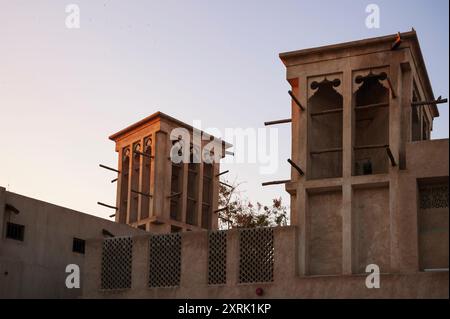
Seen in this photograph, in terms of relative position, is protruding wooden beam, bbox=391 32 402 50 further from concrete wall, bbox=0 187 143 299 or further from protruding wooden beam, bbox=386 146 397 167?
concrete wall, bbox=0 187 143 299

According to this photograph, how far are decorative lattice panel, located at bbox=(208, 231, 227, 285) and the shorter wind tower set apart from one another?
29.9ft

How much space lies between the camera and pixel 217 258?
20188mm

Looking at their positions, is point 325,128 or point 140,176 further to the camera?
point 140,176

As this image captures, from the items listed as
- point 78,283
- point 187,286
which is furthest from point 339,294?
point 78,283

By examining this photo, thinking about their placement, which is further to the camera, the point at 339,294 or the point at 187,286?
the point at 187,286

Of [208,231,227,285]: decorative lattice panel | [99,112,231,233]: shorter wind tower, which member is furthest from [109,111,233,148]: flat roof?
[208,231,227,285]: decorative lattice panel

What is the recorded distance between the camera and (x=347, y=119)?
2030cm

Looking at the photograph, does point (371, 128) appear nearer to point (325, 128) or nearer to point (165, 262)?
point (325, 128)

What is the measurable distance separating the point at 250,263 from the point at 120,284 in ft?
11.2

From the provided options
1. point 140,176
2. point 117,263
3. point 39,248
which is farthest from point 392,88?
point 140,176

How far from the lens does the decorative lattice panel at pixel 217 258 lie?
65.7ft

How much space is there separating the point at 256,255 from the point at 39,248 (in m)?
6.42
